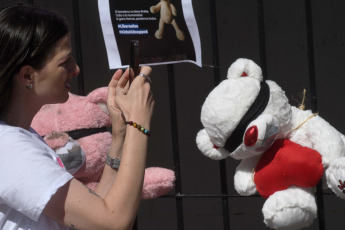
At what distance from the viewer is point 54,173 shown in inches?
50.2

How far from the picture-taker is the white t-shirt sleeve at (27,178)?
1252 mm

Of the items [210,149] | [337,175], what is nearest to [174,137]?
[210,149]

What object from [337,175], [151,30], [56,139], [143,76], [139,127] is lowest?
[337,175]

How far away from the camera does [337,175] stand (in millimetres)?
1680

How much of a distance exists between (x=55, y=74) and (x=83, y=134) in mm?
625

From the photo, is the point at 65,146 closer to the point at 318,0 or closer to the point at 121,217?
the point at 121,217

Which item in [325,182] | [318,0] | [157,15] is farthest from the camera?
[318,0]

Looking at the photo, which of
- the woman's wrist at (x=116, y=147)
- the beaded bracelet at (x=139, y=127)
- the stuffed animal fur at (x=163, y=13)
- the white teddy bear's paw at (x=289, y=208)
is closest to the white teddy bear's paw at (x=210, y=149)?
the white teddy bear's paw at (x=289, y=208)

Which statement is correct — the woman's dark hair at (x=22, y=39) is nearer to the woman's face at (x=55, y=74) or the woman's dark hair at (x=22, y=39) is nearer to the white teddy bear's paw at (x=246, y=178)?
the woman's face at (x=55, y=74)

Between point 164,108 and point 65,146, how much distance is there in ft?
4.07

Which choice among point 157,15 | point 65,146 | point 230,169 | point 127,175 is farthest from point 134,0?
point 230,169

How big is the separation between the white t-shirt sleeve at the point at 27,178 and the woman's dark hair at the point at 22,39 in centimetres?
19

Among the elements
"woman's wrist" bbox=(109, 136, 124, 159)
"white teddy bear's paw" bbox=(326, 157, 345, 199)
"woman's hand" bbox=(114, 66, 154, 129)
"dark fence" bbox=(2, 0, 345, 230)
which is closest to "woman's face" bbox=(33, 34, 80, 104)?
"woman's hand" bbox=(114, 66, 154, 129)

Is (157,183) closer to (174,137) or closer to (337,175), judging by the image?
(174,137)
